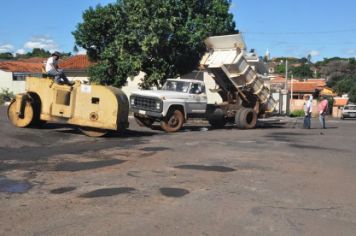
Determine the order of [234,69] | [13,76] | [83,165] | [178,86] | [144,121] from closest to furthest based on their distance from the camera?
[83,165] → [144,121] → [178,86] → [234,69] → [13,76]

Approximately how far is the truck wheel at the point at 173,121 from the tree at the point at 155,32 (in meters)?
9.20

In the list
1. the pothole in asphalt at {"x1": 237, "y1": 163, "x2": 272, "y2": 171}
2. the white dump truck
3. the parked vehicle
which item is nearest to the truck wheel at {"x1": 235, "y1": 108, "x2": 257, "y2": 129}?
the white dump truck

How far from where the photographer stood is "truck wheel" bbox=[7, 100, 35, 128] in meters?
17.6

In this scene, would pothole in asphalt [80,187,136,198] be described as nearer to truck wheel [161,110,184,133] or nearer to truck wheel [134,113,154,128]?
truck wheel [161,110,184,133]

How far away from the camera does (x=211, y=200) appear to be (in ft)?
26.6

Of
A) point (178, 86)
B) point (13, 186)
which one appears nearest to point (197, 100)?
point (178, 86)

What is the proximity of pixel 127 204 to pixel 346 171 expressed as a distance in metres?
5.53

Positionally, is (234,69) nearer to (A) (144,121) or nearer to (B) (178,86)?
(B) (178,86)

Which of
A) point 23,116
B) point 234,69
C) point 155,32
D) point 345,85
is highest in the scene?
point 155,32

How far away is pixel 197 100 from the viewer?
22.7m

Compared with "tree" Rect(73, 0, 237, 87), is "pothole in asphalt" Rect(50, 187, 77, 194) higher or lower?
lower

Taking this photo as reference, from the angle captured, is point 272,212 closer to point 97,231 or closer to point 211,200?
point 211,200

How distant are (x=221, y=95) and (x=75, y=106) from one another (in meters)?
10.4

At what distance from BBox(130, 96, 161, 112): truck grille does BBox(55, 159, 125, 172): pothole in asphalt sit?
358 inches
